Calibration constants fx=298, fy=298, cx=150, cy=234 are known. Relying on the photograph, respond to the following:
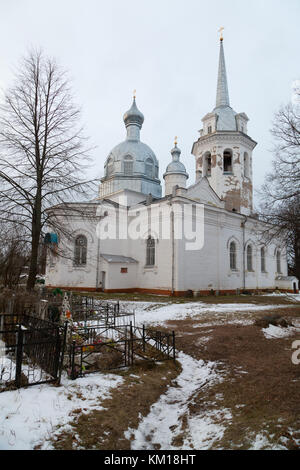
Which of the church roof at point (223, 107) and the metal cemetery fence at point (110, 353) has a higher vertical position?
the church roof at point (223, 107)

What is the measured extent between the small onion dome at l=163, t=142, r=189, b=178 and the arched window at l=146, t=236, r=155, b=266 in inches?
280

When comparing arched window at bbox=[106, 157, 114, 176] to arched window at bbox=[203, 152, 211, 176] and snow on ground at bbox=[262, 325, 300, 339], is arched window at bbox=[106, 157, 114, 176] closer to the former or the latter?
arched window at bbox=[203, 152, 211, 176]

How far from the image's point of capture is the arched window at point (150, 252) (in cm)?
2358

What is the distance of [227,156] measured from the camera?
28125mm

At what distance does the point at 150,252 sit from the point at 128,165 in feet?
34.2

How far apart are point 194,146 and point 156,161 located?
4498mm

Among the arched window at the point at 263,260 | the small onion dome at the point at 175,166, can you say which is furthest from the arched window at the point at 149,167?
the arched window at the point at 263,260

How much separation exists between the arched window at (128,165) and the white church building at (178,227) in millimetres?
102

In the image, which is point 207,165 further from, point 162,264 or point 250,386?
point 250,386

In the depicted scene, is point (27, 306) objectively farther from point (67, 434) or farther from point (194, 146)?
point (194, 146)

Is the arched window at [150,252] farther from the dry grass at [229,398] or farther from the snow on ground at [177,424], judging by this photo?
the snow on ground at [177,424]

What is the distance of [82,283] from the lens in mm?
23094
